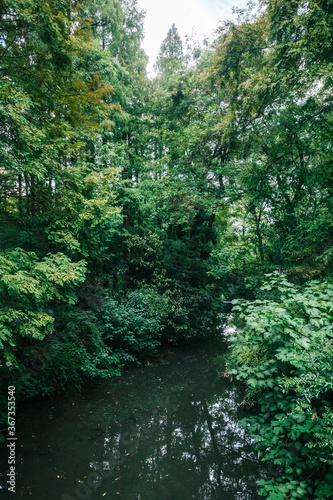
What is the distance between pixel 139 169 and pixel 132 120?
7.39 ft

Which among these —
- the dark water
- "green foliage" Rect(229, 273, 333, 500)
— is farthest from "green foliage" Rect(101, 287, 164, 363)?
"green foliage" Rect(229, 273, 333, 500)

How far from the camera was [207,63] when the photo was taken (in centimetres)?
1125

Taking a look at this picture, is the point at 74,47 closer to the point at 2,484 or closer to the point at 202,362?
the point at 2,484

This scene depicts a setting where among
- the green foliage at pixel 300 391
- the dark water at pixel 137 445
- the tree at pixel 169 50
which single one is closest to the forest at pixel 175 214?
the green foliage at pixel 300 391

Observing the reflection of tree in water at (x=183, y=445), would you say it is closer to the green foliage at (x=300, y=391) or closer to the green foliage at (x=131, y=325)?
the green foliage at (x=131, y=325)

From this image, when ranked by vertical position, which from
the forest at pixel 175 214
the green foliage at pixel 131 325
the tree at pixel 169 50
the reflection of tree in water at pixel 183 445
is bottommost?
the reflection of tree in water at pixel 183 445

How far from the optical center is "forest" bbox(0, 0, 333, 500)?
2.72 m

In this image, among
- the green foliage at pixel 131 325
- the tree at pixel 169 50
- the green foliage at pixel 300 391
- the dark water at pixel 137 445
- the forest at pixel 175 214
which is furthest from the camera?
the tree at pixel 169 50

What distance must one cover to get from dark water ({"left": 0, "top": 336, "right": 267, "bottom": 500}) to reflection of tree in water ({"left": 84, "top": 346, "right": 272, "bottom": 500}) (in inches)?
0.6

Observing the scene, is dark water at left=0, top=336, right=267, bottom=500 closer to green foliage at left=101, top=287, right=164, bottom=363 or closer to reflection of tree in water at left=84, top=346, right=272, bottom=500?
reflection of tree in water at left=84, top=346, right=272, bottom=500

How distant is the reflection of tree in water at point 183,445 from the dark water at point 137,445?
0.05ft

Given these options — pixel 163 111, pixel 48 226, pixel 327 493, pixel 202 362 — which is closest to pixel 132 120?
pixel 163 111

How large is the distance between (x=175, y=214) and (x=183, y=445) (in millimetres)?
7672

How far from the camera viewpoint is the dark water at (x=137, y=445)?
12.0 ft
